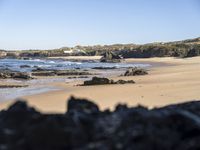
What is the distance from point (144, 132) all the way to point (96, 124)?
2.17ft

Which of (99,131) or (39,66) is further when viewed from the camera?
(39,66)

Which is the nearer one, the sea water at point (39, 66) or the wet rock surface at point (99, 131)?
the wet rock surface at point (99, 131)

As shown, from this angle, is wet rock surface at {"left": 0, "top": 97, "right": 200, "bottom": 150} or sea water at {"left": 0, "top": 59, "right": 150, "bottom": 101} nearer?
wet rock surface at {"left": 0, "top": 97, "right": 200, "bottom": 150}

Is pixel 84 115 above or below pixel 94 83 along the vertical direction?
above

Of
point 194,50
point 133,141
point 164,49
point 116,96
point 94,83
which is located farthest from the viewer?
point 164,49

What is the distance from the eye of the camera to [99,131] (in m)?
5.17

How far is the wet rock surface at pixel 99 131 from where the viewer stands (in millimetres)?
4879

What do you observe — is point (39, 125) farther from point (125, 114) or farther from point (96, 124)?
point (125, 114)

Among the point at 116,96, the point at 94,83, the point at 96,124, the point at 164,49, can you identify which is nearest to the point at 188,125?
the point at 96,124

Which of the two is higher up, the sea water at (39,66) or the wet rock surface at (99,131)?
the wet rock surface at (99,131)

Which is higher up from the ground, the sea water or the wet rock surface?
the wet rock surface

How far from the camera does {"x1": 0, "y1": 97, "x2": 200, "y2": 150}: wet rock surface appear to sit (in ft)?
16.0

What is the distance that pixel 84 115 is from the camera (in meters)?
5.62

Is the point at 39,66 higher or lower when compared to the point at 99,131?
lower
